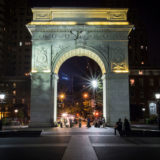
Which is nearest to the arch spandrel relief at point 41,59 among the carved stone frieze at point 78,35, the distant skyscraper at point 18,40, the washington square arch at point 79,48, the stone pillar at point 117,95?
the washington square arch at point 79,48

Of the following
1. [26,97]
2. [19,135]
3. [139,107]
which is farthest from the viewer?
[26,97]

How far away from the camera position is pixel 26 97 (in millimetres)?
68062

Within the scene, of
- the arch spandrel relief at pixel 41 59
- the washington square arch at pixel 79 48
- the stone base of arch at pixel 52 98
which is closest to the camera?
the stone base of arch at pixel 52 98

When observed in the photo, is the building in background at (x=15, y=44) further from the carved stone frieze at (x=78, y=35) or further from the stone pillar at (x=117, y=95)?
the stone pillar at (x=117, y=95)

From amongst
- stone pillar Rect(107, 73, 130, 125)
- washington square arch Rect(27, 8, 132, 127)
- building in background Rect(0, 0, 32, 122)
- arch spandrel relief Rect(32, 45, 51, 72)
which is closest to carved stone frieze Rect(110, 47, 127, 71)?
washington square arch Rect(27, 8, 132, 127)

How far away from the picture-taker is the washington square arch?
26.9 m

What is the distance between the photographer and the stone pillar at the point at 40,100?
2627 cm

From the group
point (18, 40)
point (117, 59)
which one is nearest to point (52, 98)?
point (117, 59)

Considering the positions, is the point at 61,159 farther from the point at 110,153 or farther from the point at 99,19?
the point at 99,19

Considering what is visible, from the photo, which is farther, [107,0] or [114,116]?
[107,0]

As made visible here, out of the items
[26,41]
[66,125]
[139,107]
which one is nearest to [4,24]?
[26,41]

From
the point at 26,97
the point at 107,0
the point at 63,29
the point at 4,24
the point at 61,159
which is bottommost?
the point at 61,159

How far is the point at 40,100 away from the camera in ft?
88.1

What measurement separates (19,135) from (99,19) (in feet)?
57.3
